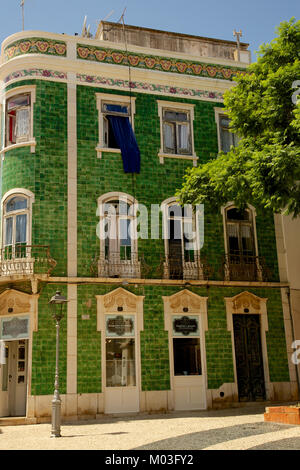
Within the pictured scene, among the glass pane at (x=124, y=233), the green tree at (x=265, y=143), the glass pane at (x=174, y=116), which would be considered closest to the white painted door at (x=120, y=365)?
the glass pane at (x=124, y=233)

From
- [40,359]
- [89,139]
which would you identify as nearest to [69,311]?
[40,359]

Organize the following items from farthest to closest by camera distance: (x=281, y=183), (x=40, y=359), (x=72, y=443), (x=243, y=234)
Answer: (x=243, y=234) → (x=40, y=359) → (x=281, y=183) → (x=72, y=443)

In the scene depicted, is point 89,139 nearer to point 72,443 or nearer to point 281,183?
point 281,183

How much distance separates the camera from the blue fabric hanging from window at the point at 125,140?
1856 centimetres

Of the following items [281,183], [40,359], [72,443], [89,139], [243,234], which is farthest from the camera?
[243,234]

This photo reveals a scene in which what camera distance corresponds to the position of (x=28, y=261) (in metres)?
16.7

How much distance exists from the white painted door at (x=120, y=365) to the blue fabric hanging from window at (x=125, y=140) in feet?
16.1

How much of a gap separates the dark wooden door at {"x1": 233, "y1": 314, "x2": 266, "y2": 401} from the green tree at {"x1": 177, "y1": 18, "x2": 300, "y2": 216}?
4663 millimetres

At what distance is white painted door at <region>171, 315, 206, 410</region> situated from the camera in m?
17.5

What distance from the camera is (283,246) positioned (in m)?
20.0

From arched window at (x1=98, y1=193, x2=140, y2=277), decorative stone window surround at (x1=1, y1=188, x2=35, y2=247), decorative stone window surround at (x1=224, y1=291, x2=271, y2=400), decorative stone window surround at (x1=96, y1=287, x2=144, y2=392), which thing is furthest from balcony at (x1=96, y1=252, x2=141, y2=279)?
decorative stone window surround at (x1=224, y1=291, x2=271, y2=400)

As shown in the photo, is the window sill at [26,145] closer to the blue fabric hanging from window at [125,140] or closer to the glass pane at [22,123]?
the glass pane at [22,123]

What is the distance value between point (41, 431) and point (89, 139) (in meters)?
9.14

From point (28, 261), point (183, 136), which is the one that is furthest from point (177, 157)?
point (28, 261)
